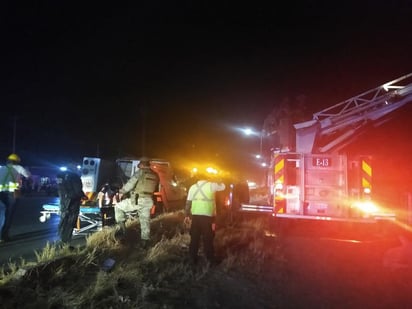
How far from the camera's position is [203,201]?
7492 millimetres

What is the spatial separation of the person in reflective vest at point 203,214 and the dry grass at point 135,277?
24 cm

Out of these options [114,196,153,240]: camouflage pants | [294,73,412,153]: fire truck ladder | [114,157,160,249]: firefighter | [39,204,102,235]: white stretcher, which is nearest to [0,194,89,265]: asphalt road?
[39,204,102,235]: white stretcher

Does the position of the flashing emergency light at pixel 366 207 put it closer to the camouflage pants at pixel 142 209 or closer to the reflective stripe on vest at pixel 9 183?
the camouflage pants at pixel 142 209

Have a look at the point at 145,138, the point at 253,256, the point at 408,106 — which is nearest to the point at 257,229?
the point at 253,256

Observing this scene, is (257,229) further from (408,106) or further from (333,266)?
(408,106)

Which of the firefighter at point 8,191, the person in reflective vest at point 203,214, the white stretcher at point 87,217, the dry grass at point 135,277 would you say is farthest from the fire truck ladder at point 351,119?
the firefighter at point 8,191

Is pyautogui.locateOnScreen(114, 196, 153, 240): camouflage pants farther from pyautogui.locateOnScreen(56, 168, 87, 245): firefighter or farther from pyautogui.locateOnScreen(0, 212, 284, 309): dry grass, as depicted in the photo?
pyautogui.locateOnScreen(56, 168, 87, 245): firefighter

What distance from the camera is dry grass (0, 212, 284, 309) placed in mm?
4867

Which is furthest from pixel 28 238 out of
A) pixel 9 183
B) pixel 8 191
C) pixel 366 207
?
pixel 366 207

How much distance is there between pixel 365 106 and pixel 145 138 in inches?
1404

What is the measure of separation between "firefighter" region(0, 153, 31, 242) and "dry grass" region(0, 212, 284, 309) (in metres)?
2.10

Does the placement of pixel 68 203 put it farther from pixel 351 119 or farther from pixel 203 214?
pixel 351 119

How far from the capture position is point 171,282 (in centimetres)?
605

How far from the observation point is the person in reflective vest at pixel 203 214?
735cm
